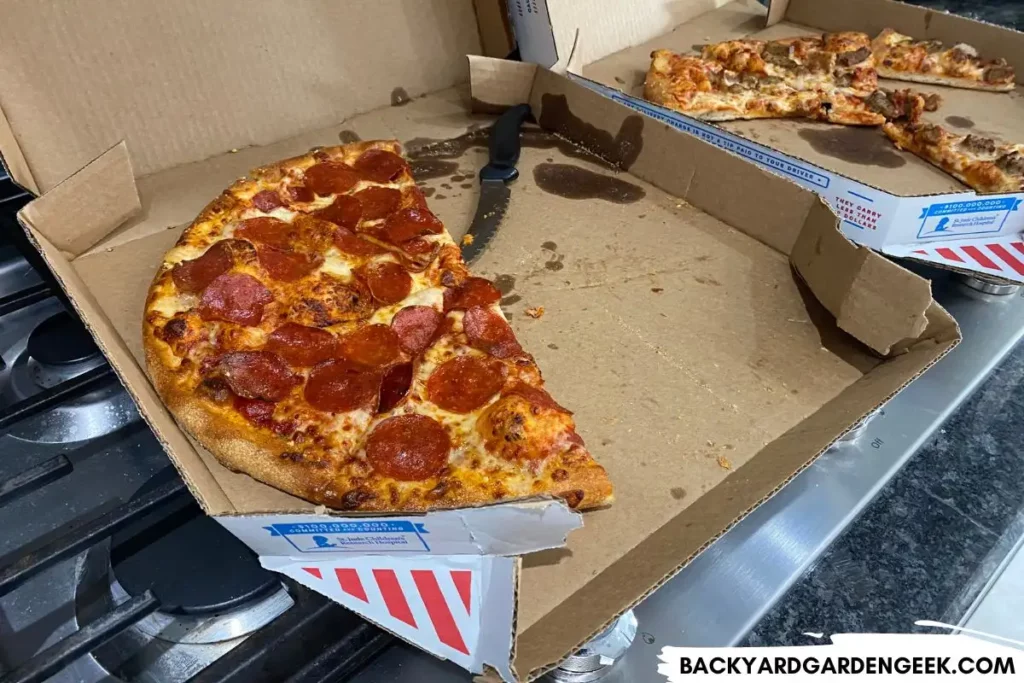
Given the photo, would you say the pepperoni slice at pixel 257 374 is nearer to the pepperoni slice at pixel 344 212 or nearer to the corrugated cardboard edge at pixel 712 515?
the pepperoni slice at pixel 344 212

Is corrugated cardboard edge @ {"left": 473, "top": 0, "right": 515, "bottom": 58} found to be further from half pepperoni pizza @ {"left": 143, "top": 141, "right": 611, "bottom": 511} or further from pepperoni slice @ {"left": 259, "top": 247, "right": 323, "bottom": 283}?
pepperoni slice @ {"left": 259, "top": 247, "right": 323, "bottom": 283}

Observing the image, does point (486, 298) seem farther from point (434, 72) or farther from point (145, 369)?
point (434, 72)

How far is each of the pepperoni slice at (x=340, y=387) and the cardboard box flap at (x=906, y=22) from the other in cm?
212

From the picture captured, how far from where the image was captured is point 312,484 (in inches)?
42.3

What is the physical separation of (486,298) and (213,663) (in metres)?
0.74

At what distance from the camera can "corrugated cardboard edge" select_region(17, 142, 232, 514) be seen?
1017mm

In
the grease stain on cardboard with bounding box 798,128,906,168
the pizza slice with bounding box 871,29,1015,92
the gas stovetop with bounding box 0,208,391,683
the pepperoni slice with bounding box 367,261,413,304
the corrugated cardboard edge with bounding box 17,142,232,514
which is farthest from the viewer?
the pizza slice with bounding box 871,29,1015,92

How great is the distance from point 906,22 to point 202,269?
2.35m

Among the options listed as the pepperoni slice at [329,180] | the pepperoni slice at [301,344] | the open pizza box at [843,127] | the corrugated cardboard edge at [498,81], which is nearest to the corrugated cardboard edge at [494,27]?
the open pizza box at [843,127]

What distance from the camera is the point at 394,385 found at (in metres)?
1.23

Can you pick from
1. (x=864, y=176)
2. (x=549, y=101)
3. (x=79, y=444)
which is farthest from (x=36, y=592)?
(x=864, y=176)

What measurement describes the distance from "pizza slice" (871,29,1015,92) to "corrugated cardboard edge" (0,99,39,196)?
2.35m

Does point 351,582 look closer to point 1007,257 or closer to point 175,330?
point 175,330

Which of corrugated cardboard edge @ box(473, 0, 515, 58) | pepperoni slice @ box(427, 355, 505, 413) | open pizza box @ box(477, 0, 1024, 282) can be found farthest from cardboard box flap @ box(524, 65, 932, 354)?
pepperoni slice @ box(427, 355, 505, 413)
